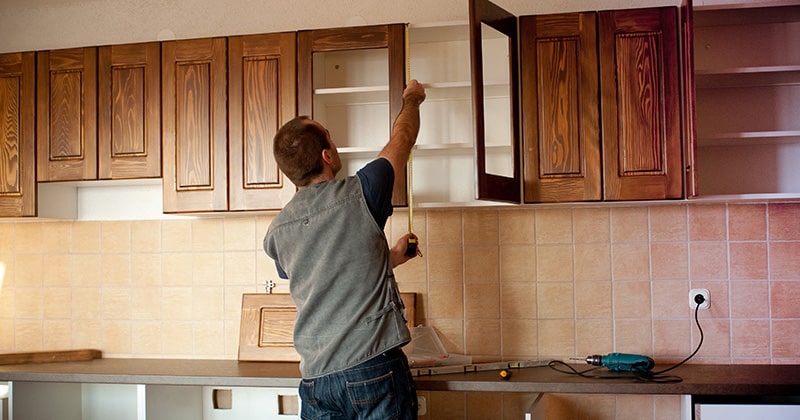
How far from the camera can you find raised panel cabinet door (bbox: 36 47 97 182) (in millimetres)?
3080

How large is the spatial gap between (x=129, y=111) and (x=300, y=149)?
1187 mm

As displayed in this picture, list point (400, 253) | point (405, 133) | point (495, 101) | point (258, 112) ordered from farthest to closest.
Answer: point (495, 101) < point (258, 112) < point (400, 253) < point (405, 133)

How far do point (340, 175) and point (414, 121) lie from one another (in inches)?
30.0

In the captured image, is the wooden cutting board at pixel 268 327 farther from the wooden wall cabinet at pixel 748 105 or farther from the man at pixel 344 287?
the wooden wall cabinet at pixel 748 105

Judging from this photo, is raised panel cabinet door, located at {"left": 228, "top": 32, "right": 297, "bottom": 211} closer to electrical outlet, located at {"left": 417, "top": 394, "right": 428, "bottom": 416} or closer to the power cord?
electrical outlet, located at {"left": 417, "top": 394, "right": 428, "bottom": 416}

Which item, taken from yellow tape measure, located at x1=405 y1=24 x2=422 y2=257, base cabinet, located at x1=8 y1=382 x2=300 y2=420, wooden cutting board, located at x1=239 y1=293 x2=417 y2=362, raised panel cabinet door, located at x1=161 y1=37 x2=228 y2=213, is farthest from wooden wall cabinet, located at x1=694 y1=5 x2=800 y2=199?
base cabinet, located at x1=8 y1=382 x2=300 y2=420

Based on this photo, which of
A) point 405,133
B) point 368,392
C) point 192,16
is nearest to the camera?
point 368,392

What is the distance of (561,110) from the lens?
9.00 feet

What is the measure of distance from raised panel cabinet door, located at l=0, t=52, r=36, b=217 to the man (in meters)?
1.47

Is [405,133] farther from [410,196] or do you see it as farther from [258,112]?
[258,112]

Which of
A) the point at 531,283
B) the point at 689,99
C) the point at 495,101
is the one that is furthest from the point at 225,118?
the point at 689,99

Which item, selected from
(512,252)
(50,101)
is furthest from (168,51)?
(512,252)

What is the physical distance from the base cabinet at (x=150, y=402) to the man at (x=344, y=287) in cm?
88

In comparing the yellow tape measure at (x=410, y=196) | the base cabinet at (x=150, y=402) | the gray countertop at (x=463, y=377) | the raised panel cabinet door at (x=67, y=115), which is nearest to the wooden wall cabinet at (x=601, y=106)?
the yellow tape measure at (x=410, y=196)
